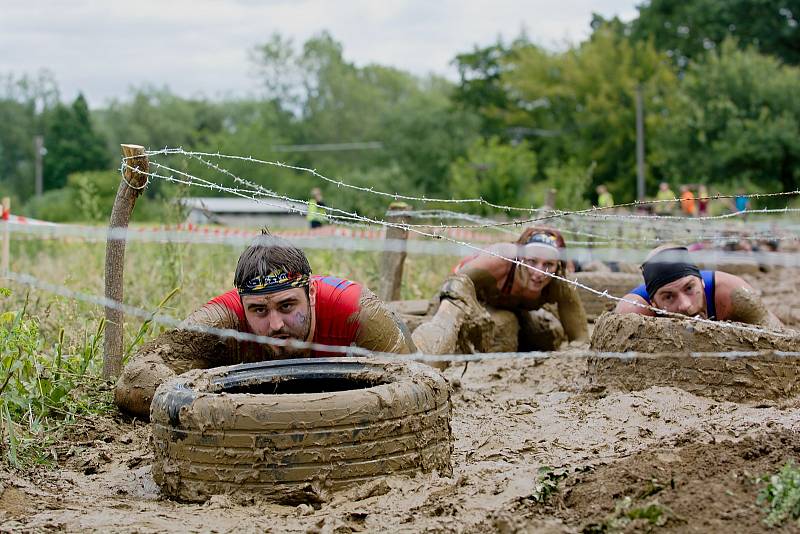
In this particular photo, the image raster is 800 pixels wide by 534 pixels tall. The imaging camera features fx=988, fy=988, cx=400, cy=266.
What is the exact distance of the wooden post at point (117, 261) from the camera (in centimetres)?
528

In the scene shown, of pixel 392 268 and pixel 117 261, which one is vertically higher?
pixel 117 261

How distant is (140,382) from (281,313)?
0.86 meters

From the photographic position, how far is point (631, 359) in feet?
17.7

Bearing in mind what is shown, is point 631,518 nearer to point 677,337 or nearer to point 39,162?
point 677,337

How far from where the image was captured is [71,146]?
2704 inches

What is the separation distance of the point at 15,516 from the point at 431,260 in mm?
9474

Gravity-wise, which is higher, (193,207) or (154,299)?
(193,207)

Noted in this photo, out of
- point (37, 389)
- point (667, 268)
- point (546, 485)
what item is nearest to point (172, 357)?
point (37, 389)

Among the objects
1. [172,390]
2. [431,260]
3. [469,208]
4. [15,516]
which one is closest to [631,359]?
[172,390]

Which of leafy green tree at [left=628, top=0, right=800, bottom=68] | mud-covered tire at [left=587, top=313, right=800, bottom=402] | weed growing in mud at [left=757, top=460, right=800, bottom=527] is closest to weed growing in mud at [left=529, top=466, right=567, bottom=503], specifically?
weed growing in mud at [left=757, top=460, right=800, bottom=527]

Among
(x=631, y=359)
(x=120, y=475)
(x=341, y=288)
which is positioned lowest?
(x=120, y=475)

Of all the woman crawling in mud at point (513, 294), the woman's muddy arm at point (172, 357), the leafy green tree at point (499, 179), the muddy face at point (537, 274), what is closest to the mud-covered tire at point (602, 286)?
the woman crawling in mud at point (513, 294)

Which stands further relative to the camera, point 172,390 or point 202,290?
point 202,290

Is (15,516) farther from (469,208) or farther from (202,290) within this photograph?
(469,208)
